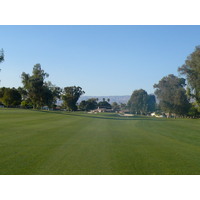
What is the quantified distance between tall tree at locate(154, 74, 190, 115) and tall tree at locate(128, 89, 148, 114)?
56022 millimetres

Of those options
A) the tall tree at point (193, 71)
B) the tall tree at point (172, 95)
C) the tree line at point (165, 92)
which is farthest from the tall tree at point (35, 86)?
the tall tree at point (193, 71)

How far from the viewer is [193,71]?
57.8 m

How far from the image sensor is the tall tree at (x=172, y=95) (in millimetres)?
94312

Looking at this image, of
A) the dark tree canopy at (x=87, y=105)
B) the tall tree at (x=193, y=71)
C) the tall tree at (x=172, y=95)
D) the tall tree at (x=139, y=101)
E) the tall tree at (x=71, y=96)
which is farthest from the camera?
the dark tree canopy at (x=87, y=105)

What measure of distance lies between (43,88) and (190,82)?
59.1m

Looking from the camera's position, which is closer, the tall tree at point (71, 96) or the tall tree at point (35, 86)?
the tall tree at point (35, 86)

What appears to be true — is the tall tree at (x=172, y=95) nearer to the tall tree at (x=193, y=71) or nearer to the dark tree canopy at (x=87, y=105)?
the tall tree at (x=193, y=71)

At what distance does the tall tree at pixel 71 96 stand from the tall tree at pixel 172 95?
197ft

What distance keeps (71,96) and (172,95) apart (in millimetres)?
71255

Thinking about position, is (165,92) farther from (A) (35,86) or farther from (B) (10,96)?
(B) (10,96)

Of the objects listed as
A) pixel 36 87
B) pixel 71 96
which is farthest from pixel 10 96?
pixel 71 96

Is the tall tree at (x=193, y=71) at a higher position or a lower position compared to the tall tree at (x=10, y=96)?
higher

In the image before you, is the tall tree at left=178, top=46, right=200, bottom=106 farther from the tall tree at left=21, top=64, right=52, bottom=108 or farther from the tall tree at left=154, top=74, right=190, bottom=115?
the tall tree at left=21, top=64, right=52, bottom=108

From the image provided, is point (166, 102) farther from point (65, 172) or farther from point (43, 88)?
point (65, 172)
